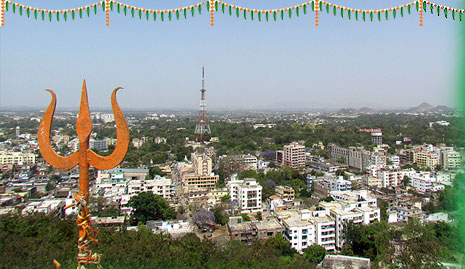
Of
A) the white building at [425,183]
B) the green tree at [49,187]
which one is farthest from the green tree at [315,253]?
the green tree at [49,187]

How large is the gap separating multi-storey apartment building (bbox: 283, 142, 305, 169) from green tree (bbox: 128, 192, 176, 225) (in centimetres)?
659

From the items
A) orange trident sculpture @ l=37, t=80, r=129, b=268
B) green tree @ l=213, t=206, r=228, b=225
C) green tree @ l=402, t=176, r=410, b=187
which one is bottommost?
green tree @ l=213, t=206, r=228, b=225

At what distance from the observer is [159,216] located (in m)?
6.37

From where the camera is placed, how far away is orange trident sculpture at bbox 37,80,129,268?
Answer: 128 centimetres

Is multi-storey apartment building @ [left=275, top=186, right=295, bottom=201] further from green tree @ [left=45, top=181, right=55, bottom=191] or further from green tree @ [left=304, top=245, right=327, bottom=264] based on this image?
green tree @ [left=45, top=181, right=55, bottom=191]

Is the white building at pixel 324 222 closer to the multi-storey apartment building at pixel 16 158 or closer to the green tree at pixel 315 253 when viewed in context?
the green tree at pixel 315 253

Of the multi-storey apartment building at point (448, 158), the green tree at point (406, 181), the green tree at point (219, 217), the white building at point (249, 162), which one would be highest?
the multi-storey apartment building at point (448, 158)

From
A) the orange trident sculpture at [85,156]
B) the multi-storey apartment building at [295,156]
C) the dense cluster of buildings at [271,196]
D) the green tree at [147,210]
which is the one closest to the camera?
the orange trident sculpture at [85,156]

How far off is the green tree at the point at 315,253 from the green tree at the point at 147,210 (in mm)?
2640

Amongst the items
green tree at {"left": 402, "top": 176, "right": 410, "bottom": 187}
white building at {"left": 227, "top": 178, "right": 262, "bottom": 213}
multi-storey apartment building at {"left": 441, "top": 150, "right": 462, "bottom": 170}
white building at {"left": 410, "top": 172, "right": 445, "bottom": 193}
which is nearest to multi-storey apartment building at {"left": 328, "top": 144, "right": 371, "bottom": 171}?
green tree at {"left": 402, "top": 176, "right": 410, "bottom": 187}

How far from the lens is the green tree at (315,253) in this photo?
4.56m

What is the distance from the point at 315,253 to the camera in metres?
4.59

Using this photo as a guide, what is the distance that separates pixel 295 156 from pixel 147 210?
709cm

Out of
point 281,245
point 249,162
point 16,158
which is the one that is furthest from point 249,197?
point 16,158
